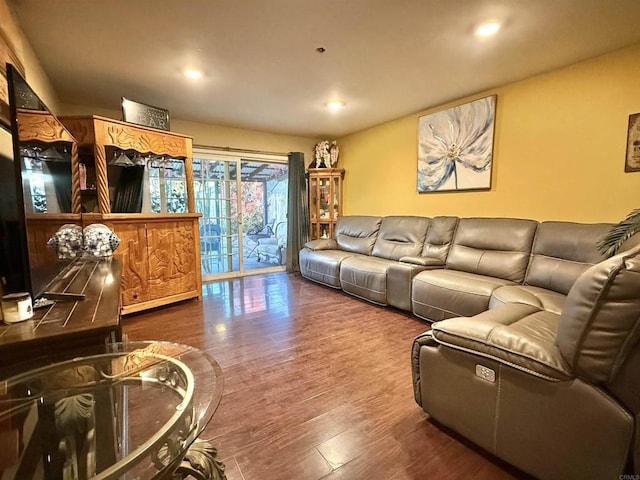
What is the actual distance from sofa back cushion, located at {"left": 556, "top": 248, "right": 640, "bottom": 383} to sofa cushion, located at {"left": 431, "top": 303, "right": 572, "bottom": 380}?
7cm

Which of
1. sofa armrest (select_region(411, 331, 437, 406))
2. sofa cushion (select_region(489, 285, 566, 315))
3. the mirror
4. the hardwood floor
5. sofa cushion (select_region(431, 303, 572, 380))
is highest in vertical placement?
the mirror

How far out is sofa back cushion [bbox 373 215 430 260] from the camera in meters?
3.77

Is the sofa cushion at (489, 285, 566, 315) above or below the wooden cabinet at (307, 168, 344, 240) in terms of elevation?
below

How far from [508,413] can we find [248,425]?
1.24 metres

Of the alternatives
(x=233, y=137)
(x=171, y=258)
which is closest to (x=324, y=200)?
(x=233, y=137)

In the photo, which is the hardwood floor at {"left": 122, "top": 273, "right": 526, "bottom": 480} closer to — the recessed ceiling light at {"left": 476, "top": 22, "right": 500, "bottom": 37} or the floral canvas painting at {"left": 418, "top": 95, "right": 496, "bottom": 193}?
the floral canvas painting at {"left": 418, "top": 95, "right": 496, "bottom": 193}

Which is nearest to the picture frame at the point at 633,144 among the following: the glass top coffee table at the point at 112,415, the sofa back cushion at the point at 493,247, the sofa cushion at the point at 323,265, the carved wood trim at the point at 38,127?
the sofa back cushion at the point at 493,247

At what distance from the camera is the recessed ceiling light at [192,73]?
270 cm

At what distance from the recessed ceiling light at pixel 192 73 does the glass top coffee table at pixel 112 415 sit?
244 centimetres

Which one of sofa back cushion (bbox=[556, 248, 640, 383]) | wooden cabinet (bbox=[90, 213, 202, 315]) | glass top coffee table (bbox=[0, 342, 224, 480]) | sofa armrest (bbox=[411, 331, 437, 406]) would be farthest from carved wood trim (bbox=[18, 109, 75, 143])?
sofa back cushion (bbox=[556, 248, 640, 383])

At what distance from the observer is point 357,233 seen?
4656mm

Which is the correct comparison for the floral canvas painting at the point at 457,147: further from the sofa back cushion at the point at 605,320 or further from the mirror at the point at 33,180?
the mirror at the point at 33,180

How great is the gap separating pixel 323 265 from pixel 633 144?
3.28 meters

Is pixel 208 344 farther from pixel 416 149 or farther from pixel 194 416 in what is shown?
pixel 416 149
